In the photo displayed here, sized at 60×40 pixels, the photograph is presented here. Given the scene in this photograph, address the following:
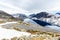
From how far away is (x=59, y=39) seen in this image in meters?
35.6

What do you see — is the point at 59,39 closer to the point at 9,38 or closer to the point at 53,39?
the point at 53,39

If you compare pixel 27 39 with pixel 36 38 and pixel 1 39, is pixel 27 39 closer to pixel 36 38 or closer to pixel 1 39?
pixel 36 38

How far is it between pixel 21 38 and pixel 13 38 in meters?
1.35

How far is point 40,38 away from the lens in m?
34.8

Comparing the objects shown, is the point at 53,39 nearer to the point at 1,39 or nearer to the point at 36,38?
the point at 36,38

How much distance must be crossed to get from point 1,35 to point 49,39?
Result: 28.3 ft

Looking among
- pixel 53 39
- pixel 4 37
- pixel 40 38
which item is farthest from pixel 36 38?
pixel 4 37

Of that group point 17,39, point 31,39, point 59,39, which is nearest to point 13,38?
point 17,39

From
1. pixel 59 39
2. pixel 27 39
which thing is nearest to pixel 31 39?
pixel 27 39

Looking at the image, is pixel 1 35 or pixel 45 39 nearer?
pixel 45 39

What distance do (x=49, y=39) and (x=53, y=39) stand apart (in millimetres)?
846

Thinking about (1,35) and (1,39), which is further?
(1,35)

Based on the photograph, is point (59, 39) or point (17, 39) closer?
point (17, 39)

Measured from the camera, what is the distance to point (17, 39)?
33.3 m
